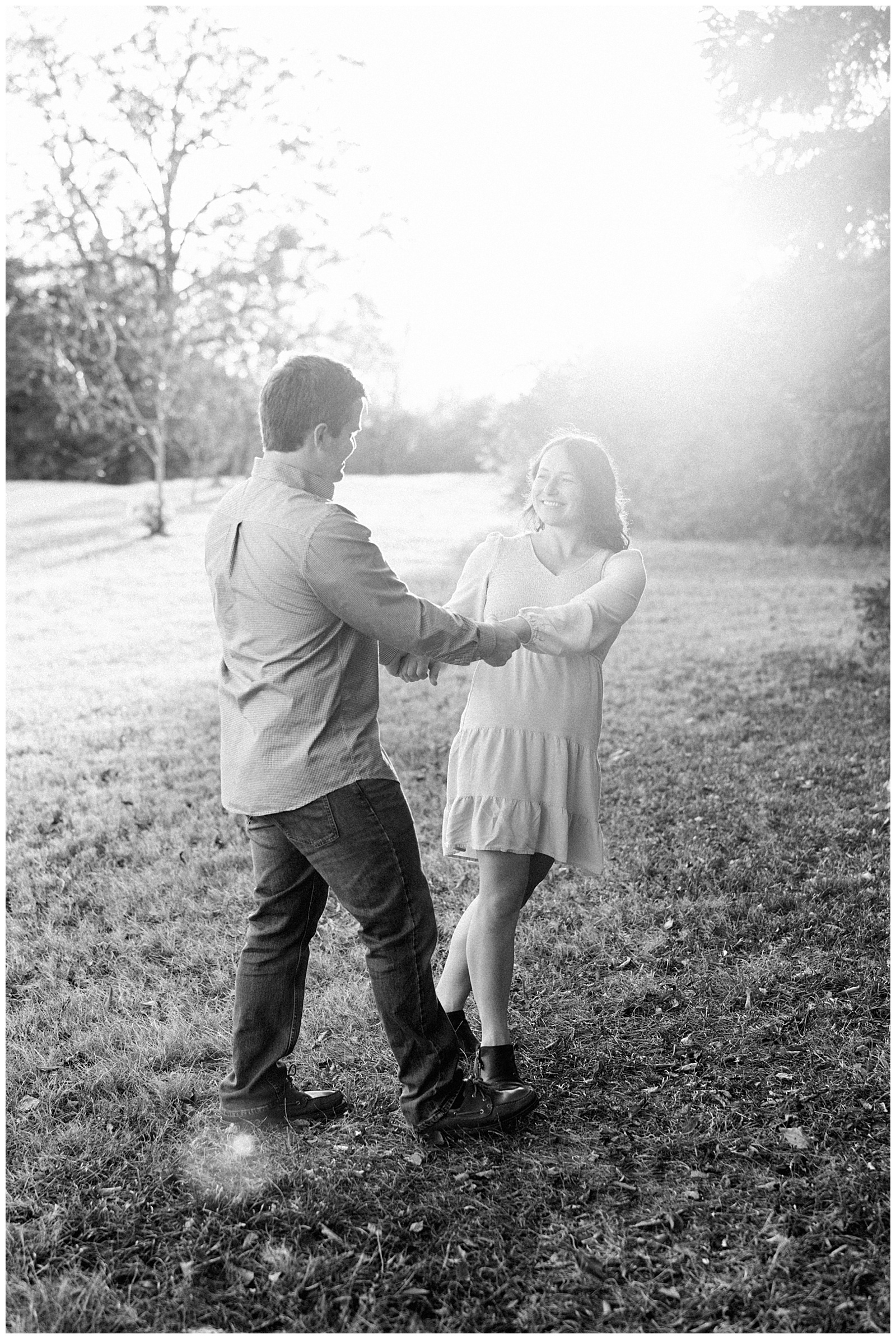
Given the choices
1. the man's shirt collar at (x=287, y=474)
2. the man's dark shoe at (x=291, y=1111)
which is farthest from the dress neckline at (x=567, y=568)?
the man's dark shoe at (x=291, y=1111)

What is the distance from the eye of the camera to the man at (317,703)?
2869 millimetres

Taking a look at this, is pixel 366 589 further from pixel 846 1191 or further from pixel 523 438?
pixel 523 438

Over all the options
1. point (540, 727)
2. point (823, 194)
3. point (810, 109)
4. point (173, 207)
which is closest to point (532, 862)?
point (540, 727)

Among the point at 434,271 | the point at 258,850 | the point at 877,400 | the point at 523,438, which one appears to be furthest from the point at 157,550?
Answer: the point at 258,850

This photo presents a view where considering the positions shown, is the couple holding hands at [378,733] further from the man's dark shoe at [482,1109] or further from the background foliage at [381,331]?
the background foliage at [381,331]

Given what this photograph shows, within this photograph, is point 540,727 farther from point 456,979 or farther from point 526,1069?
point 526,1069

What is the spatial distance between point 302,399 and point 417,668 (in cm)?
81

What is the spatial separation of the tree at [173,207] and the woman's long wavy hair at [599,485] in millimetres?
17387

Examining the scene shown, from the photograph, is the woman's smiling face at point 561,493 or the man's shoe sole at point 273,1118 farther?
the woman's smiling face at point 561,493

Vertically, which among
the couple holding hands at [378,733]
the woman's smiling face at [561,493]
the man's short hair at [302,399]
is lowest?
the couple holding hands at [378,733]

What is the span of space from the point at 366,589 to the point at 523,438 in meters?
12.5

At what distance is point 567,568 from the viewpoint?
3496 millimetres

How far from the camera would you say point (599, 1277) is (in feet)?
9.00

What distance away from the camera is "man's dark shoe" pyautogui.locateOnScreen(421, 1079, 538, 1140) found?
3.27 metres
